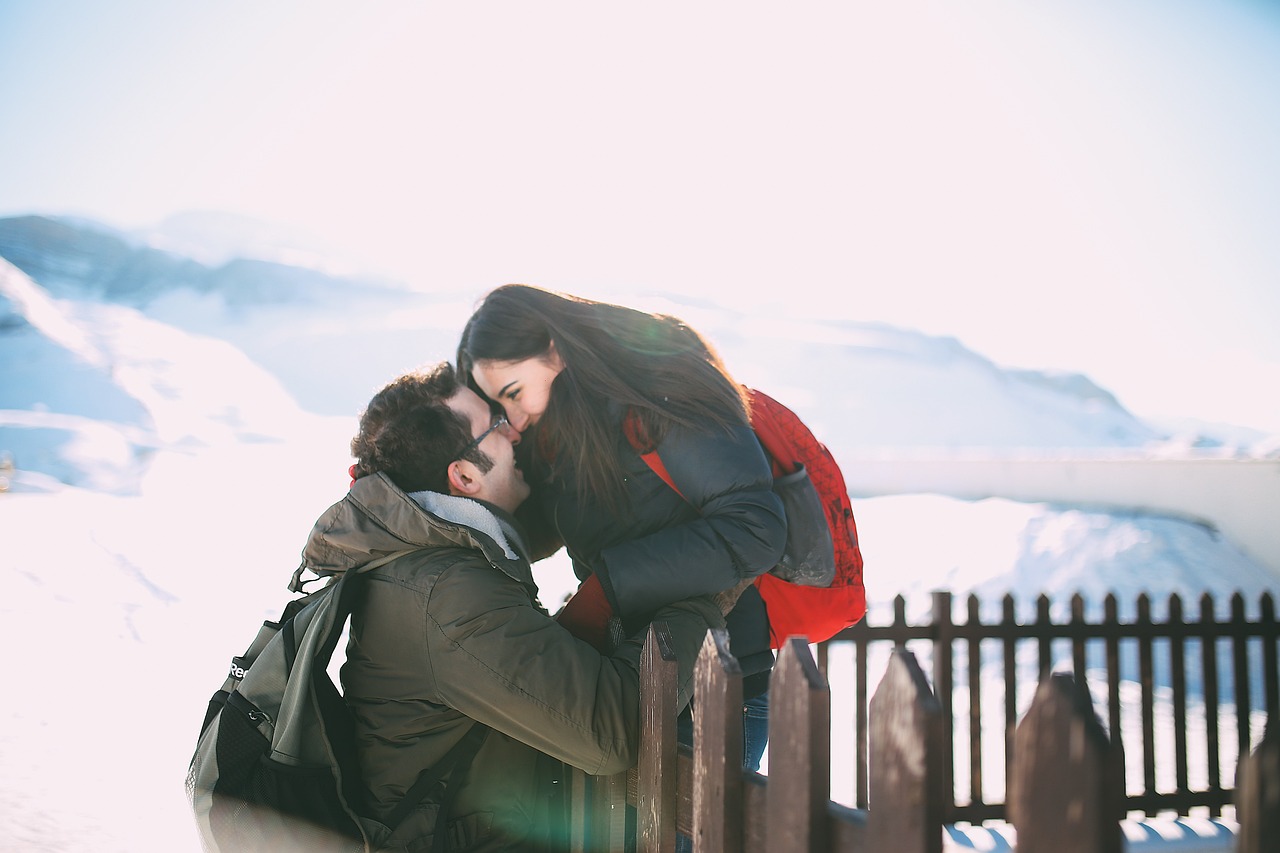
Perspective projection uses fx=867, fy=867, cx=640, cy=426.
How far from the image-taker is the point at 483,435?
206 centimetres

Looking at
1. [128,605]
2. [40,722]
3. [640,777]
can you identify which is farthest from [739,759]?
[128,605]

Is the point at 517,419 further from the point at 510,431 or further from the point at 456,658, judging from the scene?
the point at 456,658

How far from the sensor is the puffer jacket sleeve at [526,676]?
1.57m

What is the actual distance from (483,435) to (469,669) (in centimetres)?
63

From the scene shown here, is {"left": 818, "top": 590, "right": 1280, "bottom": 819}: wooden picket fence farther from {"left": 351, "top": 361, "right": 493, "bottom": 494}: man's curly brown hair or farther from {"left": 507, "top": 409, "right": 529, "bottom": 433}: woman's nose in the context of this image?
{"left": 351, "top": 361, "right": 493, "bottom": 494}: man's curly brown hair

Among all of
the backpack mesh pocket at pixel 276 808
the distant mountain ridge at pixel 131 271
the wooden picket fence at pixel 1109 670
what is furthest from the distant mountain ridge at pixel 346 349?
the backpack mesh pocket at pixel 276 808

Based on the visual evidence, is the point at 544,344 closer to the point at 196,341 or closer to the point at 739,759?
the point at 739,759

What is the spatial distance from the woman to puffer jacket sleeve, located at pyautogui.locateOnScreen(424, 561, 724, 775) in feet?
0.71

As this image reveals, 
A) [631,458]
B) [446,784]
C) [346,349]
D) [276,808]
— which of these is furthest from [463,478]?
[346,349]

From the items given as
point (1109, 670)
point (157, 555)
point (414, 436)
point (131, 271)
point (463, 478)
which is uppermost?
point (131, 271)

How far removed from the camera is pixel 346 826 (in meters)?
1.62

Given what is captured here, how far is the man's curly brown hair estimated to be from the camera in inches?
74.5

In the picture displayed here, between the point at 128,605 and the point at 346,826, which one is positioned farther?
the point at 128,605

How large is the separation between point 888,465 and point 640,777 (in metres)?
14.1
